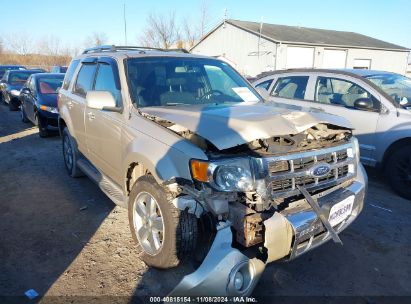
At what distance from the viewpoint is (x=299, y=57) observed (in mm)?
29234

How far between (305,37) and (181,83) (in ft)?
98.6

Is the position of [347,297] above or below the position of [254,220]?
below

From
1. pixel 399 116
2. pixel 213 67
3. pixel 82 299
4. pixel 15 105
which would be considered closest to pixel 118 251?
pixel 82 299

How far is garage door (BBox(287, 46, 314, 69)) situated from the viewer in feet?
94.5

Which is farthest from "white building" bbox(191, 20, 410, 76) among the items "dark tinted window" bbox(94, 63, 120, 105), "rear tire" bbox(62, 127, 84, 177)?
"dark tinted window" bbox(94, 63, 120, 105)

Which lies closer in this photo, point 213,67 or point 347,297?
point 347,297

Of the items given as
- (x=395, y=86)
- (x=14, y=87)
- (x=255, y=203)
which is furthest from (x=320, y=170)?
(x=14, y=87)

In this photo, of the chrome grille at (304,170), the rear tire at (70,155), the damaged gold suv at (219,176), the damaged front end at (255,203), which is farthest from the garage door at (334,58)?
the damaged front end at (255,203)

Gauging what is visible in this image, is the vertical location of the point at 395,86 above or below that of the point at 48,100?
above

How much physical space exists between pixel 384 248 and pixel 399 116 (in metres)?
2.36

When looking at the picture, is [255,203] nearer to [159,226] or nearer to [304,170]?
[304,170]

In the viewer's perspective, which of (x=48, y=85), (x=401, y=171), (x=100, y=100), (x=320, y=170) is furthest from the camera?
(x=48, y=85)

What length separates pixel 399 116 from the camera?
5059 mm

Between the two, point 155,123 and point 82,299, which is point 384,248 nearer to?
point 155,123
